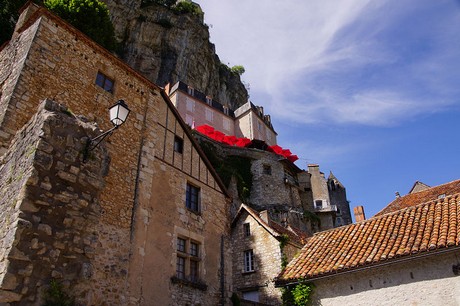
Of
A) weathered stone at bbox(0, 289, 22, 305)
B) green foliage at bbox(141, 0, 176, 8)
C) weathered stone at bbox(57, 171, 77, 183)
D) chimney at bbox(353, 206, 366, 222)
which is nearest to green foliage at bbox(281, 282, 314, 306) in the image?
weathered stone at bbox(57, 171, 77, 183)

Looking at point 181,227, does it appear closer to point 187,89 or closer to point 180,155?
point 180,155

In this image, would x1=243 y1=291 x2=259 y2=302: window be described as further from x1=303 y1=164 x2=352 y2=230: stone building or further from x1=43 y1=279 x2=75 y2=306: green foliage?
x1=303 y1=164 x2=352 y2=230: stone building

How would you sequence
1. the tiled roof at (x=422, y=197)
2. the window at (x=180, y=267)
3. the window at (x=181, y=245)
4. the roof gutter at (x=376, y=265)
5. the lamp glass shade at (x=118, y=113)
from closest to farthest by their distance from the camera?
the lamp glass shade at (x=118, y=113) < the roof gutter at (x=376, y=265) < the window at (x=180, y=267) < the window at (x=181, y=245) < the tiled roof at (x=422, y=197)

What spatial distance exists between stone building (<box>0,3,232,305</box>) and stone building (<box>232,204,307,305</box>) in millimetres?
4530

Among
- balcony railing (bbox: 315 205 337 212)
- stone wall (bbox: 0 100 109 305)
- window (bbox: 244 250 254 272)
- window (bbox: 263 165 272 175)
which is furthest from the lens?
balcony railing (bbox: 315 205 337 212)

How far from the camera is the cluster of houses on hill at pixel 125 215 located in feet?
16.4

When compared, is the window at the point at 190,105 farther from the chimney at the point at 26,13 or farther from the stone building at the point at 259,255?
the chimney at the point at 26,13

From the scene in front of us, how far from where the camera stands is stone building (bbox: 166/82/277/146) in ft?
126

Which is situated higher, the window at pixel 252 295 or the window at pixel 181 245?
the window at pixel 181 245

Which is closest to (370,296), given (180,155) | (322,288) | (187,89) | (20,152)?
(322,288)

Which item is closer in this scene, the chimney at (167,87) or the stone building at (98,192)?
the stone building at (98,192)

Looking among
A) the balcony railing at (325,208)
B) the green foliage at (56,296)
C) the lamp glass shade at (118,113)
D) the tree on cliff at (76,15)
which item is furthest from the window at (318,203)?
the green foliage at (56,296)

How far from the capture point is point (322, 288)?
10.8 metres

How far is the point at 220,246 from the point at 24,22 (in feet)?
31.3
